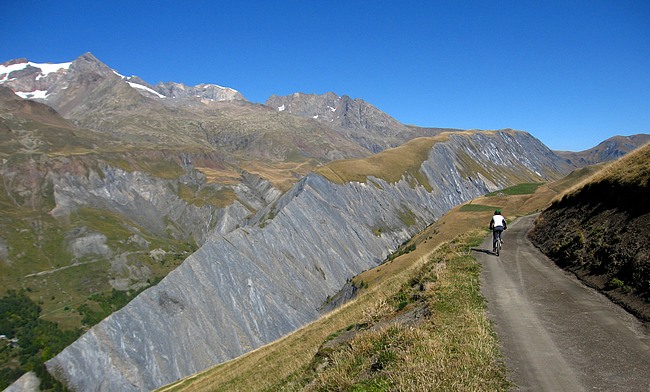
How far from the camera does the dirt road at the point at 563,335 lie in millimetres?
9148

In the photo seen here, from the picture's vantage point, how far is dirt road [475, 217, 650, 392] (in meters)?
9.15

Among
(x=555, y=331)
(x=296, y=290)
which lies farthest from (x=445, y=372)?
(x=296, y=290)

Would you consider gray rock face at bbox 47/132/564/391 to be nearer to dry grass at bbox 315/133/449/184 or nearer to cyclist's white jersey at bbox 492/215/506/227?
dry grass at bbox 315/133/449/184

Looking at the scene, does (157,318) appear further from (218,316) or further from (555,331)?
(555,331)

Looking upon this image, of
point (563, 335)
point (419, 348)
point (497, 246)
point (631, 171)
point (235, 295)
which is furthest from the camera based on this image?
point (235, 295)

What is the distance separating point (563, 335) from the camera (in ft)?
38.3

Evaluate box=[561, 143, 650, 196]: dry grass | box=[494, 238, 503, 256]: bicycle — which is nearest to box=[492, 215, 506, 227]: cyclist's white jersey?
box=[494, 238, 503, 256]: bicycle

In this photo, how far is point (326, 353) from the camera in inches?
541

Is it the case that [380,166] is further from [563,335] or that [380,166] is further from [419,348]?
[419,348]

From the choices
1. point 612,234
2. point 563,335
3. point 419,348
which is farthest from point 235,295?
point 419,348

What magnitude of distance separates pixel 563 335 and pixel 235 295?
75.1 metres

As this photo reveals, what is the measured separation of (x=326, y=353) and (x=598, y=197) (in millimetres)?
19126

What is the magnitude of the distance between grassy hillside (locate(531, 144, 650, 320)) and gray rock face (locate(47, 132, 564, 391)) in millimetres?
61753

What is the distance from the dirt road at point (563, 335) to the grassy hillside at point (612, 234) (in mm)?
757
